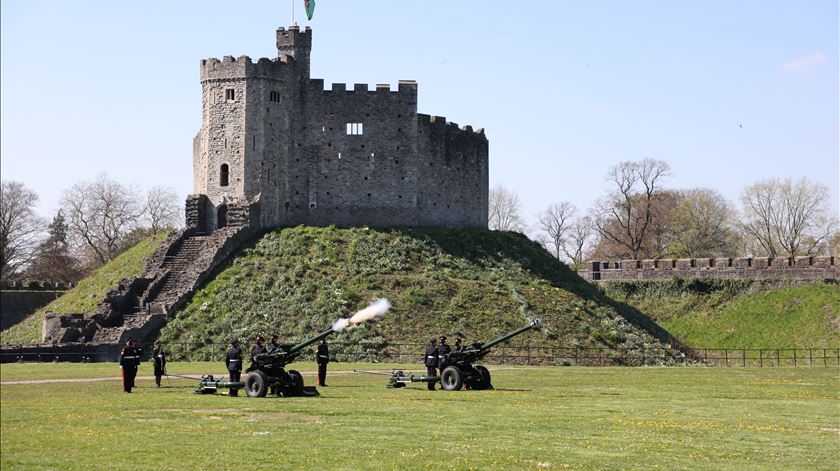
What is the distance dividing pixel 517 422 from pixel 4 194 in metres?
84.8

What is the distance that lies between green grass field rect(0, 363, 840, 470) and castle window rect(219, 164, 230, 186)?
3261 centimetres

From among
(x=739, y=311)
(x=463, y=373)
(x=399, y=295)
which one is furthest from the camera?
(x=739, y=311)

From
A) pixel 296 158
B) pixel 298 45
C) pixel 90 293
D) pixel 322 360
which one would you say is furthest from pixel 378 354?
pixel 298 45

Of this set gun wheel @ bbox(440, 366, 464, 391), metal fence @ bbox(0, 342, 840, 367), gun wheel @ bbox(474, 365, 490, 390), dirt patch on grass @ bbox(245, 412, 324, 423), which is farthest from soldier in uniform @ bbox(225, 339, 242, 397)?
metal fence @ bbox(0, 342, 840, 367)

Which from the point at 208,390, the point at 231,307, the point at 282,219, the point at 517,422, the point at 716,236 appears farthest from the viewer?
the point at 716,236

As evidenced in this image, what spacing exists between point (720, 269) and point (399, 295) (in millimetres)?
33177

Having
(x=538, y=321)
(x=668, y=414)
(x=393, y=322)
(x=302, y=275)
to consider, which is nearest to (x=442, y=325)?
(x=393, y=322)

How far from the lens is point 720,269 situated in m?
91.3

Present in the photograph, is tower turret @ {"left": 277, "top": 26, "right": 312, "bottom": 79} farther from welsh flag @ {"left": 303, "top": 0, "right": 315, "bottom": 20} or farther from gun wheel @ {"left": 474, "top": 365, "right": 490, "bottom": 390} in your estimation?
gun wheel @ {"left": 474, "top": 365, "right": 490, "bottom": 390}

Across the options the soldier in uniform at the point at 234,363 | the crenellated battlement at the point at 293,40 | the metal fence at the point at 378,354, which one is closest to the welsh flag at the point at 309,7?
the crenellated battlement at the point at 293,40

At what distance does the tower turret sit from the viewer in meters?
76.4

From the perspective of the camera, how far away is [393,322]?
205 feet

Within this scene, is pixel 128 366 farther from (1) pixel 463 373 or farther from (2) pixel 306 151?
(2) pixel 306 151

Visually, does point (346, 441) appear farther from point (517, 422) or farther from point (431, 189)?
point (431, 189)
